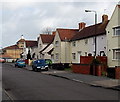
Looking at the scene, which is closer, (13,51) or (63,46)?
(63,46)

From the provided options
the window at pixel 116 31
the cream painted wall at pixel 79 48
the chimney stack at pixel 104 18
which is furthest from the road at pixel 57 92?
the chimney stack at pixel 104 18

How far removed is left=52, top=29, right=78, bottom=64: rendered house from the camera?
4959cm

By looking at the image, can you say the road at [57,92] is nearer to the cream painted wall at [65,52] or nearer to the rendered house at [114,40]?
the rendered house at [114,40]

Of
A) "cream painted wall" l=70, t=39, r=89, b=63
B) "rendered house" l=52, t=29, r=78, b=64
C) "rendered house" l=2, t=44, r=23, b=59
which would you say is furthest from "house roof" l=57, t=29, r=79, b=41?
"rendered house" l=2, t=44, r=23, b=59

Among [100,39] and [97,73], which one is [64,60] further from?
[97,73]

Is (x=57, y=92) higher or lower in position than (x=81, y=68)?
lower

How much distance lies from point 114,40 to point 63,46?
19.6 m

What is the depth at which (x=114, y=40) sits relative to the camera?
3106 cm

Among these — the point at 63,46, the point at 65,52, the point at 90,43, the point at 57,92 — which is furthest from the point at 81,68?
the point at 65,52

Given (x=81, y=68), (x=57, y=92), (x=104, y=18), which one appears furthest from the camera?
(x=104, y=18)

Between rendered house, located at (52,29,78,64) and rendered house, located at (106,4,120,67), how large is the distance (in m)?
17.8

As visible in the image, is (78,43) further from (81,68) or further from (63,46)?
(81,68)

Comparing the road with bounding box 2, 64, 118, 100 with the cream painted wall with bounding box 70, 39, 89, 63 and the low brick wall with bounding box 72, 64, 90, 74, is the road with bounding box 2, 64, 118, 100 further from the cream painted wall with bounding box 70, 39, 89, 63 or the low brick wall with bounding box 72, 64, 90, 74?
the cream painted wall with bounding box 70, 39, 89, 63

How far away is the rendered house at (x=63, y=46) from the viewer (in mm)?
49594
